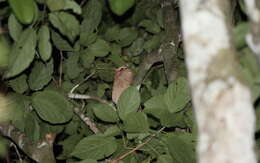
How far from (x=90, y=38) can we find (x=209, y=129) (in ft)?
3.41

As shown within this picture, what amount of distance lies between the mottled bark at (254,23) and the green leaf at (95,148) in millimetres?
643

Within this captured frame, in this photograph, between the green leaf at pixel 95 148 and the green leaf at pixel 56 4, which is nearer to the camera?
the green leaf at pixel 56 4

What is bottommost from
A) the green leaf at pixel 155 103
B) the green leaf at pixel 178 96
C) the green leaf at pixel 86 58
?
the green leaf at pixel 155 103

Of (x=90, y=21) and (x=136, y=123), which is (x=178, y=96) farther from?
(x=90, y=21)

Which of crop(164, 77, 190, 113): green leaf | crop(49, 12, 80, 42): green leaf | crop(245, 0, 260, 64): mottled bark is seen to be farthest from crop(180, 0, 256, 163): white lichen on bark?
crop(164, 77, 190, 113): green leaf

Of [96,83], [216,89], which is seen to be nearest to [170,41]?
[96,83]

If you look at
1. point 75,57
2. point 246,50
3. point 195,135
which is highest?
point 246,50

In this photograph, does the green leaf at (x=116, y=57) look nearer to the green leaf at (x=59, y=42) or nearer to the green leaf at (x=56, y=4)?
the green leaf at (x=59, y=42)

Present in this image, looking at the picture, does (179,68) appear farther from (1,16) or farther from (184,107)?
(1,16)

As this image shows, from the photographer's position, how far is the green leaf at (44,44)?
989 mm

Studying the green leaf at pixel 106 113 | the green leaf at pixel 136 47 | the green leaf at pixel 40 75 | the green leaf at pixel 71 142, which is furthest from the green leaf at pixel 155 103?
the green leaf at pixel 136 47

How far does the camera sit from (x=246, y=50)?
26.6 inches

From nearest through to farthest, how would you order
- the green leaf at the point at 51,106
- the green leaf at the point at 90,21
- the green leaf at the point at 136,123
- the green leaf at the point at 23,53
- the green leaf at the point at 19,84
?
the green leaf at the point at 23,53 < the green leaf at the point at 136,123 < the green leaf at the point at 51,106 < the green leaf at the point at 19,84 < the green leaf at the point at 90,21

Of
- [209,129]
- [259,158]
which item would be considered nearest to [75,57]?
[259,158]
